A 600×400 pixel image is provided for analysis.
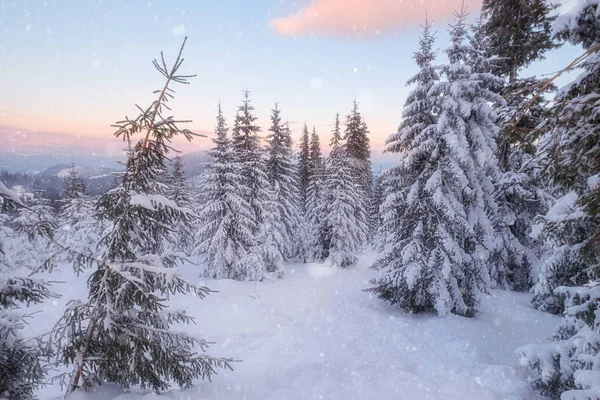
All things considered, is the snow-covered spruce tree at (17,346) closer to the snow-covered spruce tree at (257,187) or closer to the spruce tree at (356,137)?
the snow-covered spruce tree at (257,187)

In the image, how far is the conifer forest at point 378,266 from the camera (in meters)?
4.45

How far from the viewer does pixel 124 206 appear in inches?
190

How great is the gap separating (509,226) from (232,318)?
51.5 feet

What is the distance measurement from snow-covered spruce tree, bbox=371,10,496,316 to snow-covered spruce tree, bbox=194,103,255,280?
10.9 meters

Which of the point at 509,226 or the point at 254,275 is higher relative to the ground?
the point at 509,226

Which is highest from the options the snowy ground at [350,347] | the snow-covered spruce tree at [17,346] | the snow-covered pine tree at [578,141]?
the snow-covered pine tree at [578,141]

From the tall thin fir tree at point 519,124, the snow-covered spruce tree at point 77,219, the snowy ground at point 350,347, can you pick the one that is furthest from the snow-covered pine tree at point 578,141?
the snow-covered spruce tree at point 77,219

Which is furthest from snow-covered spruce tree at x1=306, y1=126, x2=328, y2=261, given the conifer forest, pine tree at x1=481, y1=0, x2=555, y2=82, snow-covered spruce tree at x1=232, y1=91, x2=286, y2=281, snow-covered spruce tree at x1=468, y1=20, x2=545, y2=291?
pine tree at x1=481, y1=0, x2=555, y2=82

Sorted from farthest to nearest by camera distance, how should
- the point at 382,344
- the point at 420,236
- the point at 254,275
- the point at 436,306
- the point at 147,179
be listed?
the point at 254,275
the point at 420,236
the point at 436,306
the point at 382,344
the point at 147,179

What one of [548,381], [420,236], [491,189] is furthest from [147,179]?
[491,189]

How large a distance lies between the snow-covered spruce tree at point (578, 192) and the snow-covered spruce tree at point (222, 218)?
1728cm

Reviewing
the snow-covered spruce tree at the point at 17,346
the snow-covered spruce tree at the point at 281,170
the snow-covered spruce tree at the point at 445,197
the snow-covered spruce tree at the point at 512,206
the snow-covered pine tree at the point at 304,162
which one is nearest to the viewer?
the snow-covered spruce tree at the point at 17,346

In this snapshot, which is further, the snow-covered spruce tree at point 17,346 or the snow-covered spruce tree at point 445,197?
the snow-covered spruce tree at point 445,197

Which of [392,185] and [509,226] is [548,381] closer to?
[392,185]
